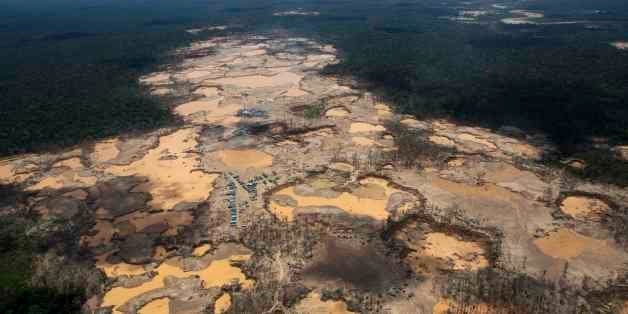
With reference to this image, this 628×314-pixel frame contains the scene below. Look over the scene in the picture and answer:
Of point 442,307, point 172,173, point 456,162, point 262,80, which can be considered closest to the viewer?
point 442,307

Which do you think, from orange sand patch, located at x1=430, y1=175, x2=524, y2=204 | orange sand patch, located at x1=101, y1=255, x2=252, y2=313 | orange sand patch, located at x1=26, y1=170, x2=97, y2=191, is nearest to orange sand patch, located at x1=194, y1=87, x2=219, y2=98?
orange sand patch, located at x1=26, y1=170, x2=97, y2=191

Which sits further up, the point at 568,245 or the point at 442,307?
the point at 568,245

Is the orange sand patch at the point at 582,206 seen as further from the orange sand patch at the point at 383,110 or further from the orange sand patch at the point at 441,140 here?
the orange sand patch at the point at 383,110

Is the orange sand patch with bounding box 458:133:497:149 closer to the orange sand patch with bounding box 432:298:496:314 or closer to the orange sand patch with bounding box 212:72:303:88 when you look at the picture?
the orange sand patch with bounding box 432:298:496:314

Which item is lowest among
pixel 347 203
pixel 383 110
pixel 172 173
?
pixel 347 203

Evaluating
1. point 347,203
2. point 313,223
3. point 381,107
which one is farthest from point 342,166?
point 381,107

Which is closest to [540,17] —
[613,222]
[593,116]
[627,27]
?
[627,27]

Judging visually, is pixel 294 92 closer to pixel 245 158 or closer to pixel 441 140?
pixel 245 158

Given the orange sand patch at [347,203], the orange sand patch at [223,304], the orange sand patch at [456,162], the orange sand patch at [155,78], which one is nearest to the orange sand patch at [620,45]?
the orange sand patch at [456,162]
